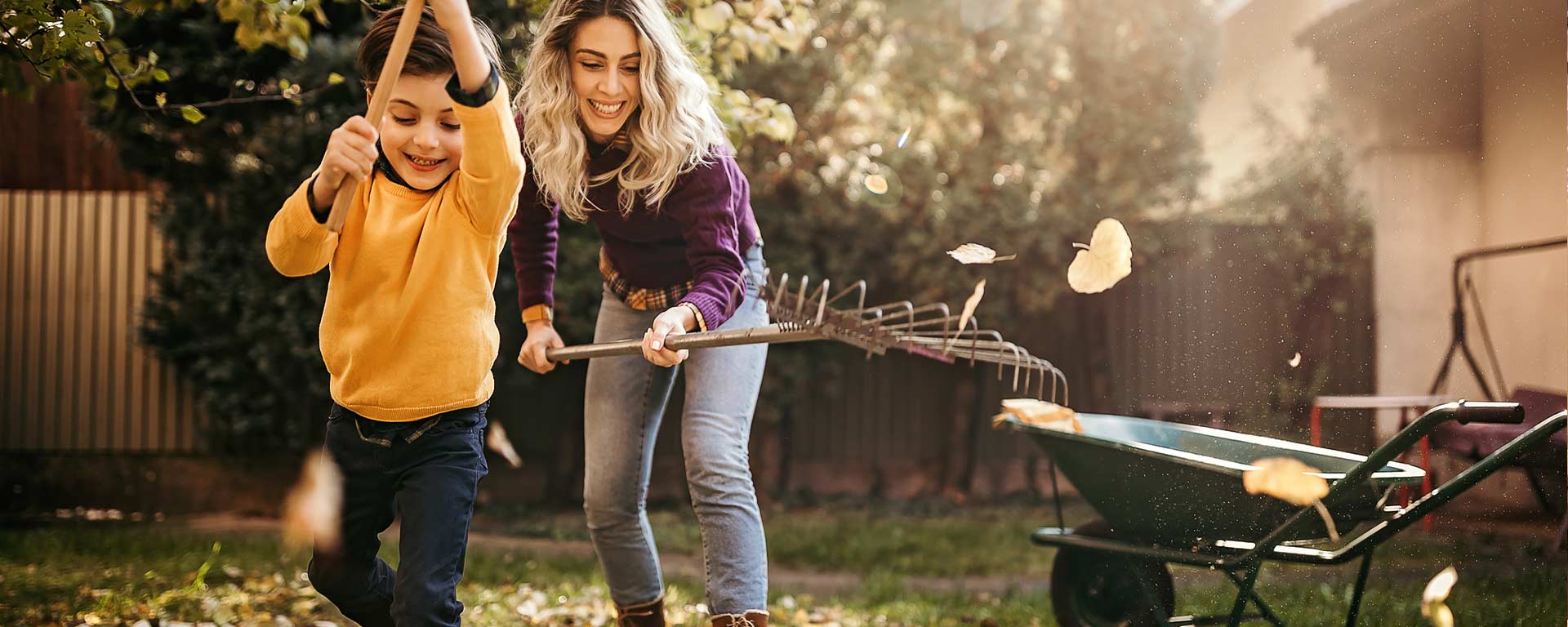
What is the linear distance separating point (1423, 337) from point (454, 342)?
3.00 metres

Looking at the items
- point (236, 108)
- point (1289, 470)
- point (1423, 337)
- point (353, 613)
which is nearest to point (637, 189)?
point (353, 613)

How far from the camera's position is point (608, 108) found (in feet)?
8.15

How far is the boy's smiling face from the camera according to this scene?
2.16 meters

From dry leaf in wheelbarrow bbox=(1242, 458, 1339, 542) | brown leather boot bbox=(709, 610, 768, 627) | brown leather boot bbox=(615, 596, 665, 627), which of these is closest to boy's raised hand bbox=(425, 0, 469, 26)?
brown leather boot bbox=(709, 610, 768, 627)

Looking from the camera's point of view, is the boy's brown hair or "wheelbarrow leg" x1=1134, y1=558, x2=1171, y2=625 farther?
"wheelbarrow leg" x1=1134, y1=558, x2=1171, y2=625

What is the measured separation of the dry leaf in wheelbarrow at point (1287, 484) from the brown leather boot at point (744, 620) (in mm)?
1058

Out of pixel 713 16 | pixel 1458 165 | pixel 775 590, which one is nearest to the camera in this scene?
pixel 1458 165

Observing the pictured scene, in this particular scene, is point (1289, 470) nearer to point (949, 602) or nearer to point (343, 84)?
point (949, 602)

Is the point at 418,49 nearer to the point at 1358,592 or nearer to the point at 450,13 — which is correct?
the point at 450,13

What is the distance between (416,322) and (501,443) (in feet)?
13.0

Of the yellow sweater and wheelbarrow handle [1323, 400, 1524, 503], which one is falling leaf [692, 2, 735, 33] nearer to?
the yellow sweater

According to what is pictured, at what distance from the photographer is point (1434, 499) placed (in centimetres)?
243

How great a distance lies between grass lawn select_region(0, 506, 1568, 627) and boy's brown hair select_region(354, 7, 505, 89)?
1.78 meters

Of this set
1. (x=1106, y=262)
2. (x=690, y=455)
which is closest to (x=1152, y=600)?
(x=1106, y=262)
